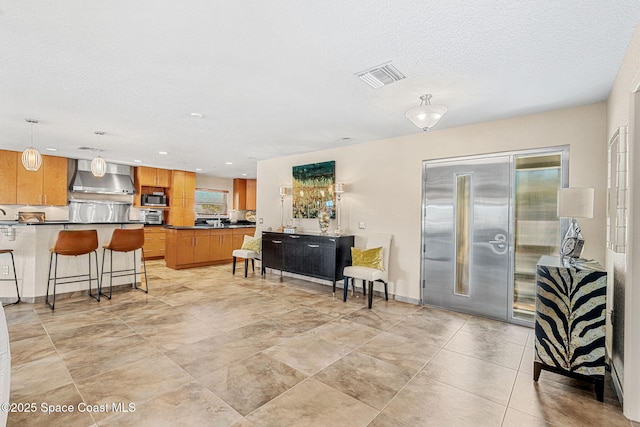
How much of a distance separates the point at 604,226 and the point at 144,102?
4973mm

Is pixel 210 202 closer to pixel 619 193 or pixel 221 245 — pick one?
pixel 221 245

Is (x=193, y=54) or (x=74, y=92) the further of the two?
(x=74, y=92)

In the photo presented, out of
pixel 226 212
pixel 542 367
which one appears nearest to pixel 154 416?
pixel 542 367

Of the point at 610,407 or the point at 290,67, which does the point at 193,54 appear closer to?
the point at 290,67

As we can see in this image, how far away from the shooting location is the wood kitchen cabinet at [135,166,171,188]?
8109mm

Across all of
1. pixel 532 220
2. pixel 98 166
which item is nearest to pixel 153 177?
pixel 98 166

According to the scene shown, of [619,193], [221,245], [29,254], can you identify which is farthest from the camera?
[221,245]

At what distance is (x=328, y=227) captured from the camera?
18.3 feet

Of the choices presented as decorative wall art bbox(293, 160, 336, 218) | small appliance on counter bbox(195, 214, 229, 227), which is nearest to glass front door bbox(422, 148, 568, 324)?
decorative wall art bbox(293, 160, 336, 218)

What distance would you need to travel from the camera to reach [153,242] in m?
8.14

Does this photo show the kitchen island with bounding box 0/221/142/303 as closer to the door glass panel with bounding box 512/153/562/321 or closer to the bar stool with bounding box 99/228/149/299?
the bar stool with bounding box 99/228/149/299

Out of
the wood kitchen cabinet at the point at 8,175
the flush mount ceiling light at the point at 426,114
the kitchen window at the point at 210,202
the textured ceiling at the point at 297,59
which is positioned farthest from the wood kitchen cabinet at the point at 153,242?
the flush mount ceiling light at the point at 426,114

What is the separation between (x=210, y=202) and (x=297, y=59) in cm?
848

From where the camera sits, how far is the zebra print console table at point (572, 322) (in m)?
2.25
